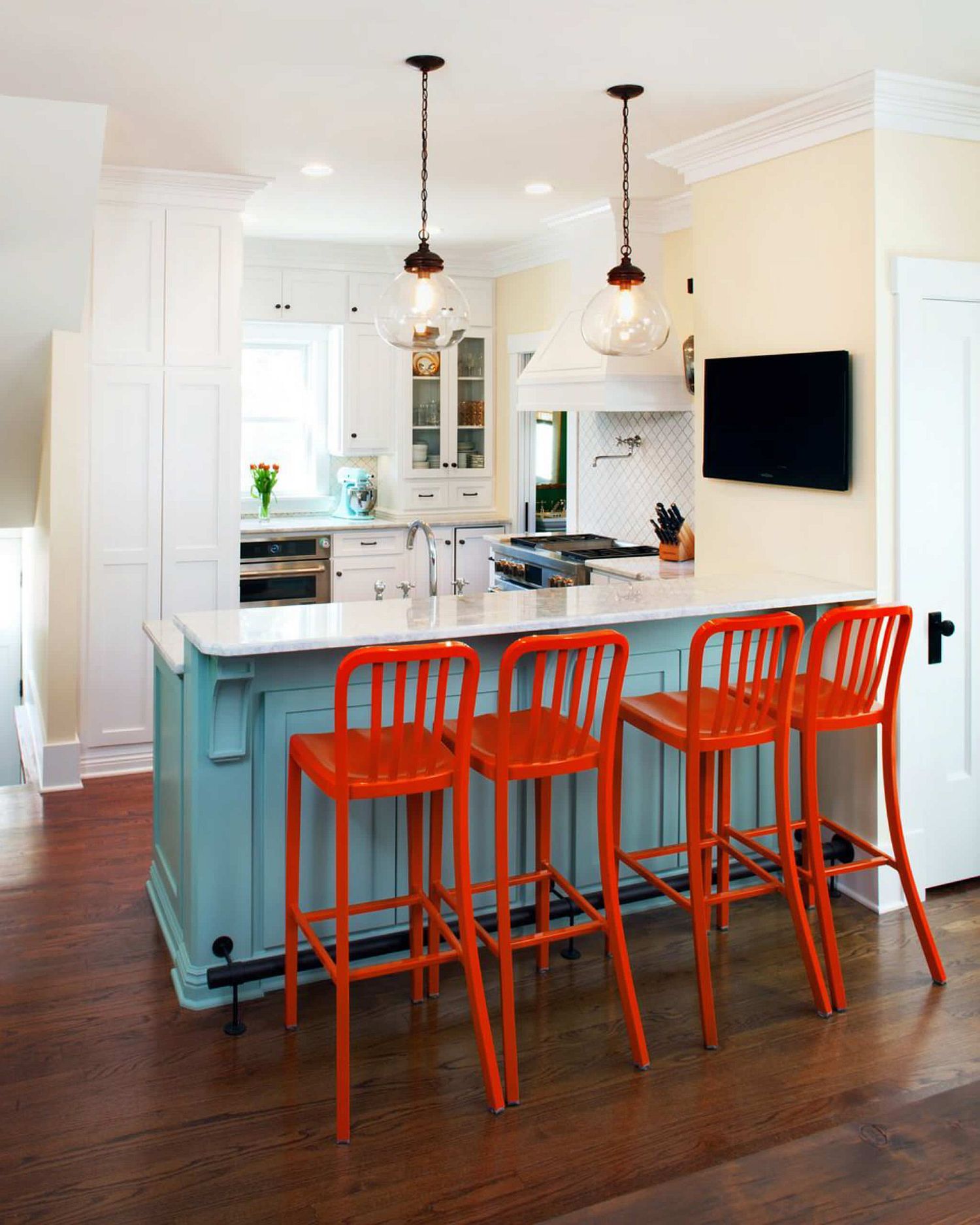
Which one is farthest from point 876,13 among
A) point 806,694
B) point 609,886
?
point 609,886

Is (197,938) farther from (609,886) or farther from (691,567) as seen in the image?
(691,567)

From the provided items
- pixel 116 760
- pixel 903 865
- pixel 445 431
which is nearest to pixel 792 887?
pixel 903 865

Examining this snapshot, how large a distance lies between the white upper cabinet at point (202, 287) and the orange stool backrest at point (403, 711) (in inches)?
109

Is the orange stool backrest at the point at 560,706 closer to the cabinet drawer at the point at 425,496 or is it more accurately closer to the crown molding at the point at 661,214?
the crown molding at the point at 661,214

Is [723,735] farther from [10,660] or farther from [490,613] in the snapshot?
[10,660]

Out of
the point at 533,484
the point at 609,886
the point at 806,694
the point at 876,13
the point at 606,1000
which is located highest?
the point at 876,13

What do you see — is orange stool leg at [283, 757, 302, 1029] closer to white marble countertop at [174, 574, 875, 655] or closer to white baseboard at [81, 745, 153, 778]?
white marble countertop at [174, 574, 875, 655]

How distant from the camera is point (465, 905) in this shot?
2545mm

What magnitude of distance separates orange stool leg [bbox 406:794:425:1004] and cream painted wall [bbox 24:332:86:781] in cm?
229

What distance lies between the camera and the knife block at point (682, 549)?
5.18 m

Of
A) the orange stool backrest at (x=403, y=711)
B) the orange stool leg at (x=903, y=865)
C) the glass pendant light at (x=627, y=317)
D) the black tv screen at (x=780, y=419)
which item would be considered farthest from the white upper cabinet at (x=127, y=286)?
the orange stool leg at (x=903, y=865)

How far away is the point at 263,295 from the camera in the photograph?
21.4 ft

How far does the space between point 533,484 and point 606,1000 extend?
14.2 feet

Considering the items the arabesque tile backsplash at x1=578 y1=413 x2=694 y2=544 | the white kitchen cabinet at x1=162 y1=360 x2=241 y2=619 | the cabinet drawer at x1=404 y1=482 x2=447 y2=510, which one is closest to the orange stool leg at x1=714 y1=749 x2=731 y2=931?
the arabesque tile backsplash at x1=578 y1=413 x2=694 y2=544
